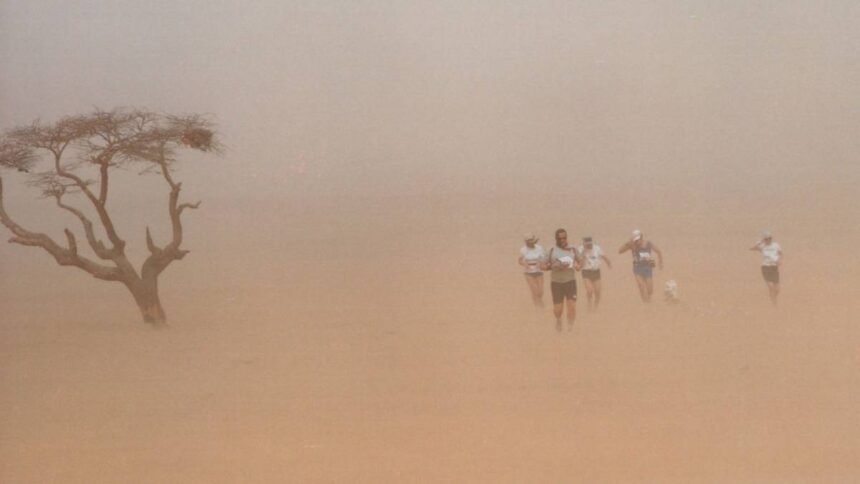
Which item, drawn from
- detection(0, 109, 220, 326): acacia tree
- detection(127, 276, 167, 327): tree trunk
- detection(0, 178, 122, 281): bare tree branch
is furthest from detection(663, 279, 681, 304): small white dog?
detection(0, 178, 122, 281): bare tree branch

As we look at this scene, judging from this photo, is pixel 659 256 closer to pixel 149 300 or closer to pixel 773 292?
pixel 773 292

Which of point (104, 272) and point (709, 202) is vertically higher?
point (709, 202)

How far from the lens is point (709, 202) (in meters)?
5.04

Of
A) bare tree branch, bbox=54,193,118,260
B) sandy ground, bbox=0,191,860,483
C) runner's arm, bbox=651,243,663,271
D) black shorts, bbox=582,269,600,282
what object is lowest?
sandy ground, bbox=0,191,860,483

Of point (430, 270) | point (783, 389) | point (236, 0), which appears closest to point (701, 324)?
point (783, 389)

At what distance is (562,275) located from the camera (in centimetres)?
500

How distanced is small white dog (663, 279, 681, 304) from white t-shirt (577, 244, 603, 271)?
383 millimetres

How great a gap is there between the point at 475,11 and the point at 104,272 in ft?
8.18

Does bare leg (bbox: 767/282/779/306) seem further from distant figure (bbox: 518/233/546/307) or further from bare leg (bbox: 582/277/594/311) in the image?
distant figure (bbox: 518/233/546/307)

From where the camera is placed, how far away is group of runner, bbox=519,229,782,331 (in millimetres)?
4996

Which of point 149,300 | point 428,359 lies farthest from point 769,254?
point 149,300

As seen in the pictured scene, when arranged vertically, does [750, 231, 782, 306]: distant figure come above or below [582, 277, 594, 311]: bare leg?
above

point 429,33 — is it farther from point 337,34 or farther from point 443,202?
point 443,202

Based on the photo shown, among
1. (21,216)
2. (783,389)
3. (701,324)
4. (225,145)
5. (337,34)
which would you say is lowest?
(783,389)
